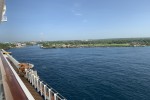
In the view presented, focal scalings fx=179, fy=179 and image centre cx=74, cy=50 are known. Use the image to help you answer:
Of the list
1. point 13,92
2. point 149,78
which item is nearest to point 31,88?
point 13,92

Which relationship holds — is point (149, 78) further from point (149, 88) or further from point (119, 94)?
point (119, 94)

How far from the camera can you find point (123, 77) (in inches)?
1256

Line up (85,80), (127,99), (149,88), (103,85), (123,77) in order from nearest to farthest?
(127,99) < (149,88) < (103,85) < (85,80) < (123,77)

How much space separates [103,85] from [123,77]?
6757 mm

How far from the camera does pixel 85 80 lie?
2998cm

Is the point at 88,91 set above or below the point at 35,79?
below

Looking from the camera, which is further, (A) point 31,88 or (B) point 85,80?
(B) point 85,80

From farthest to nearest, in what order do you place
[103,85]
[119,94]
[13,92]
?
[103,85], [119,94], [13,92]

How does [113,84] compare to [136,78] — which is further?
[136,78]

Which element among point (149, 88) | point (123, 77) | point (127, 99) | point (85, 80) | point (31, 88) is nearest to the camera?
point (31, 88)

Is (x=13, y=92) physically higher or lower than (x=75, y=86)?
higher

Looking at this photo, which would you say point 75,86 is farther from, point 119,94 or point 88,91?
point 119,94

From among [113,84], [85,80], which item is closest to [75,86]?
[85,80]

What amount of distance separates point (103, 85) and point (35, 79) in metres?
13.9
